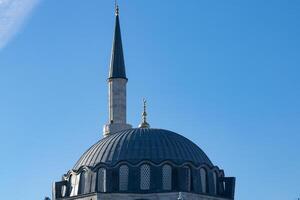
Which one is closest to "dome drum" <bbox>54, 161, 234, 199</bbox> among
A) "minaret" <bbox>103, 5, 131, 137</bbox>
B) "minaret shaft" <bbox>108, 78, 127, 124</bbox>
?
"minaret" <bbox>103, 5, 131, 137</bbox>

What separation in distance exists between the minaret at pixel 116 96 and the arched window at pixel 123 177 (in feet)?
34.0

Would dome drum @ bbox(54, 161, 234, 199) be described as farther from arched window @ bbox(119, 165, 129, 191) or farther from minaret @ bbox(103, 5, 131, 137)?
minaret @ bbox(103, 5, 131, 137)

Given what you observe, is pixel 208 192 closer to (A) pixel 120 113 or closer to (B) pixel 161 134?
(B) pixel 161 134

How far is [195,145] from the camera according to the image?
47375 millimetres

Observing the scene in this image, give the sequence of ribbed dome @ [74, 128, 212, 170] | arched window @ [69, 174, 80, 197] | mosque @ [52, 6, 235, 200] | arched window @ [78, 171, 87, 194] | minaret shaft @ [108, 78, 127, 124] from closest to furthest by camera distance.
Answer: mosque @ [52, 6, 235, 200] → ribbed dome @ [74, 128, 212, 170] → arched window @ [78, 171, 87, 194] → arched window @ [69, 174, 80, 197] → minaret shaft @ [108, 78, 127, 124]

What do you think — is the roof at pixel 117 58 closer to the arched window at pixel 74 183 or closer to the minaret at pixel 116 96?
the minaret at pixel 116 96

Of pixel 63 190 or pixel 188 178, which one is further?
pixel 63 190

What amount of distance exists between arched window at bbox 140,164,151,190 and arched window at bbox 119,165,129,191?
0.76 metres

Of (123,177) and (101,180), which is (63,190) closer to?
(101,180)

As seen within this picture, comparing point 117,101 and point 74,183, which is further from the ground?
point 117,101

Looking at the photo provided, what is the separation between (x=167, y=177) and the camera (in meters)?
43.8

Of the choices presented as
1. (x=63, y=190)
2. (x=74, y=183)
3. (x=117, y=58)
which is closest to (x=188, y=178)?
(x=74, y=183)

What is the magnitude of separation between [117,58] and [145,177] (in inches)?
635

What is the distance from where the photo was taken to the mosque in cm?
4350
